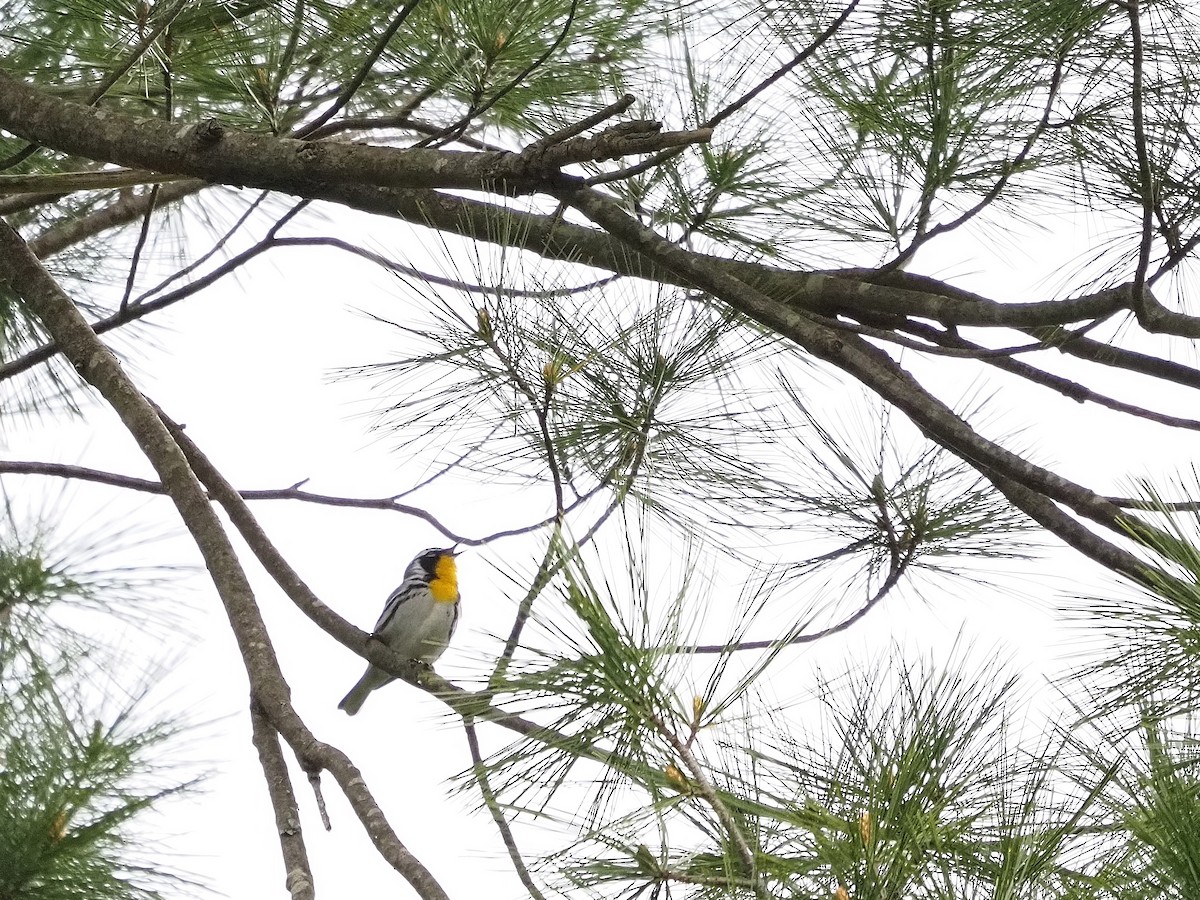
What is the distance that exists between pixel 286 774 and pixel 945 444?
3.55ft

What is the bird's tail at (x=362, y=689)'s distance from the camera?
4094 mm

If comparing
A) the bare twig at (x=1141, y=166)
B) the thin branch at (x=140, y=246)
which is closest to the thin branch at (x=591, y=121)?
the bare twig at (x=1141, y=166)

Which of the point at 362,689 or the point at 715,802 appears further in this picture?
the point at 362,689

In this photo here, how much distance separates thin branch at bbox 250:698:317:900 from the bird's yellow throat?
1.93 m

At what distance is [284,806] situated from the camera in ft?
6.05

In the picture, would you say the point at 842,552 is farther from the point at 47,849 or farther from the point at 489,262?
the point at 47,849

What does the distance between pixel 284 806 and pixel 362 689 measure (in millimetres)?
2357

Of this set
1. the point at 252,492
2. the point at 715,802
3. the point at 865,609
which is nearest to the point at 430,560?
the point at 252,492

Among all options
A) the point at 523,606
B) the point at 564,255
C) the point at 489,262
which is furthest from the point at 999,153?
the point at 523,606

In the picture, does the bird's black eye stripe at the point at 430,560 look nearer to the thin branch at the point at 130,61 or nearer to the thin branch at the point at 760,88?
the thin branch at the point at 130,61

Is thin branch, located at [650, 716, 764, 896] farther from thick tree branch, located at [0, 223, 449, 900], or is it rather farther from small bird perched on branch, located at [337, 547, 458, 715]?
small bird perched on branch, located at [337, 547, 458, 715]

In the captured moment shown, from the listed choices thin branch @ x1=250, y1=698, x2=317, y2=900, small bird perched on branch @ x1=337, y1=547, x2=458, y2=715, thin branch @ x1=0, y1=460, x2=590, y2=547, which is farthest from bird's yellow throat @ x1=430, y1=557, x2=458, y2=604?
thin branch @ x1=250, y1=698, x2=317, y2=900

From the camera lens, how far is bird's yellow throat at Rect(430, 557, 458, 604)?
399 cm

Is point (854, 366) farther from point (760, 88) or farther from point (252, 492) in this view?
point (252, 492)
